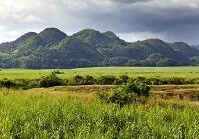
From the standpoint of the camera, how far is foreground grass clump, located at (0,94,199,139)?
491 inches

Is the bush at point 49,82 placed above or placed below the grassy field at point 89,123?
below

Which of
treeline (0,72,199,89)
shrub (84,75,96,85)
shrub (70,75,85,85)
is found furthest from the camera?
shrub (70,75,85,85)

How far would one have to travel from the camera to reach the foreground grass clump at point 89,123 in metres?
12.5

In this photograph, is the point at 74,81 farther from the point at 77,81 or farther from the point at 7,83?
the point at 7,83

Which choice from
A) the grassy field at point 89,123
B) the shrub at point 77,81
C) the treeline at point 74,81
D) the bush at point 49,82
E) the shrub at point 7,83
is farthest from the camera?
Answer: the shrub at point 77,81

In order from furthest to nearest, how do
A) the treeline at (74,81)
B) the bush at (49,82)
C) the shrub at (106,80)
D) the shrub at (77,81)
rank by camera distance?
the shrub at (77,81)
the shrub at (106,80)
the treeline at (74,81)
the bush at (49,82)

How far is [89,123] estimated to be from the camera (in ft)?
44.8

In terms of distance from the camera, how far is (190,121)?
15.4m

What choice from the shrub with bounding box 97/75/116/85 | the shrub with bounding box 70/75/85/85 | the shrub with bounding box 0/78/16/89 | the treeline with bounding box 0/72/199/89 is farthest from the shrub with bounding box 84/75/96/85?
the shrub with bounding box 0/78/16/89

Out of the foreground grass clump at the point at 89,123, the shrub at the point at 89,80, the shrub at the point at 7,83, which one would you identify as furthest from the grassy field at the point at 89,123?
the shrub at the point at 89,80

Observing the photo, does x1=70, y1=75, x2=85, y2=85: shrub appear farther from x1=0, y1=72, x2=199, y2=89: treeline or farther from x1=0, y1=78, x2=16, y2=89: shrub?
x1=0, y1=78, x2=16, y2=89: shrub

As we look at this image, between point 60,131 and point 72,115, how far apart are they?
2.30 metres

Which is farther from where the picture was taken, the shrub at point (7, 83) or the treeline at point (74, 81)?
the treeline at point (74, 81)

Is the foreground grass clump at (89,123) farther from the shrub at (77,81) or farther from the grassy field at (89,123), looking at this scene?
the shrub at (77,81)
